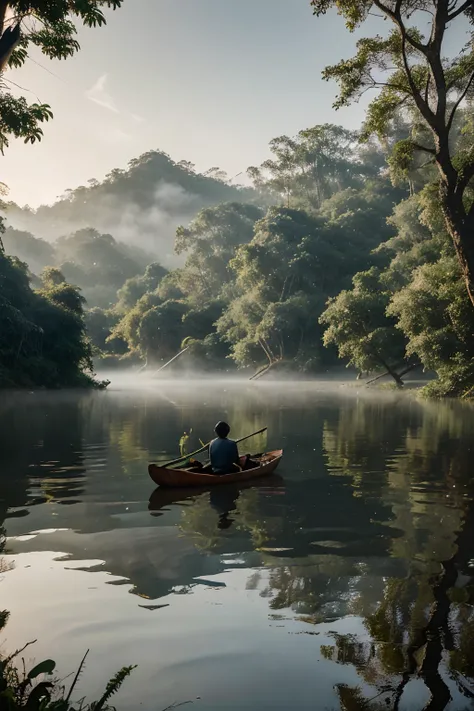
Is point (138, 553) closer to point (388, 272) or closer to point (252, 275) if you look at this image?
point (388, 272)

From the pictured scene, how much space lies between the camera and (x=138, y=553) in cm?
803

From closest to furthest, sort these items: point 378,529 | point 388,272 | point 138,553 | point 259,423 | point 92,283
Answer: point 138,553
point 378,529
point 259,423
point 388,272
point 92,283

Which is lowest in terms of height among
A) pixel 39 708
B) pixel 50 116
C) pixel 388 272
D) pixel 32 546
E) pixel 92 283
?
pixel 32 546

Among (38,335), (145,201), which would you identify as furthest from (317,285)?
(145,201)

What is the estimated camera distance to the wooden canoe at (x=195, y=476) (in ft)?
39.1

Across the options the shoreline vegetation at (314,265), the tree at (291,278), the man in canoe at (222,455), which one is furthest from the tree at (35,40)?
the tree at (291,278)

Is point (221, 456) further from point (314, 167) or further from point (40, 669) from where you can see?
point (314, 167)

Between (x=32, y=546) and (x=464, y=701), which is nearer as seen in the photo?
(x=464, y=701)

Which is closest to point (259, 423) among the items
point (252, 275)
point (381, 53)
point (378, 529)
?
point (381, 53)

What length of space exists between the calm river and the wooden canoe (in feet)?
0.84

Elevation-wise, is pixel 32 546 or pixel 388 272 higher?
pixel 388 272

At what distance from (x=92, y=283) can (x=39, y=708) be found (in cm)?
14772

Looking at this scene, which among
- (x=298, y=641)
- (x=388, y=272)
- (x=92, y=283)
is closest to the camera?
(x=298, y=641)

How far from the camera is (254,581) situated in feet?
22.6
